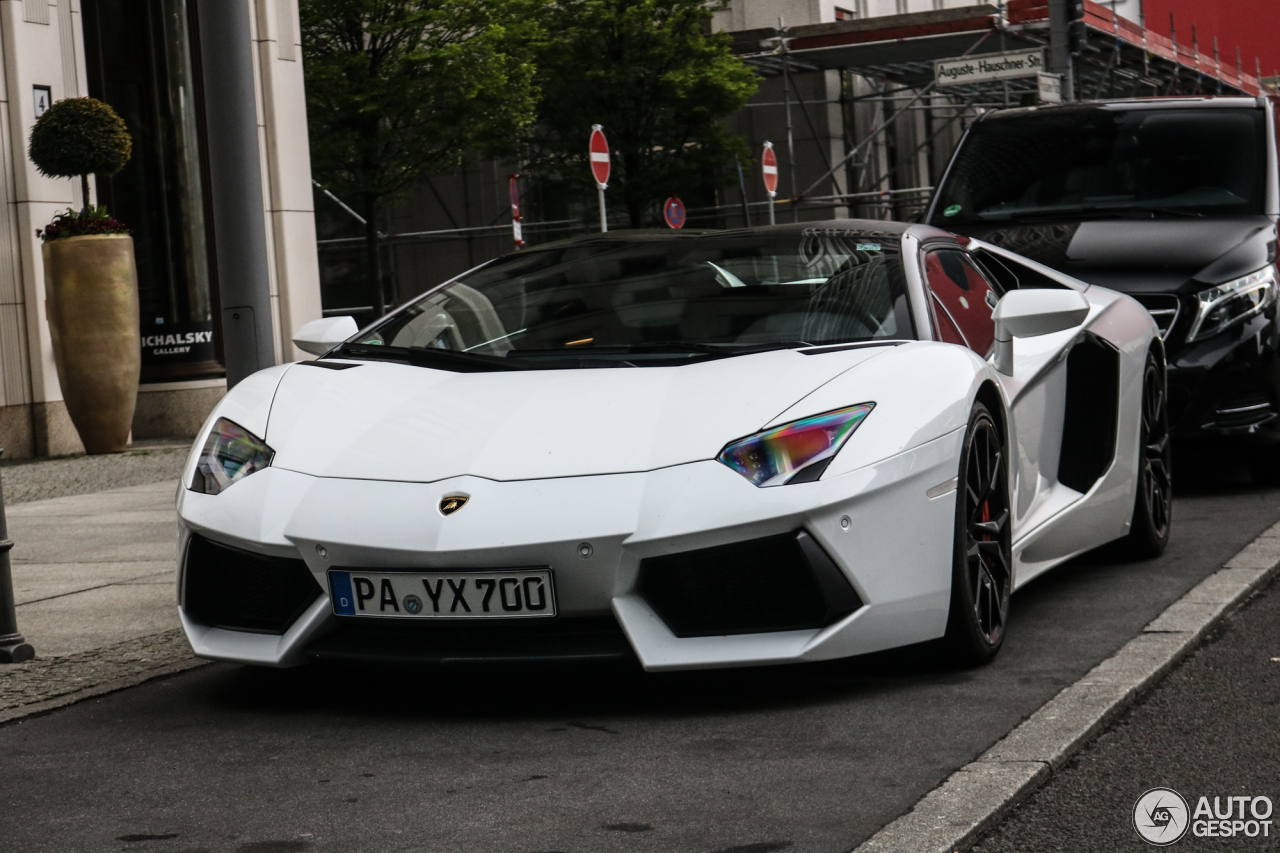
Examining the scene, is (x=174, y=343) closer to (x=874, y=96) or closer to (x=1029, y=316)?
(x=1029, y=316)

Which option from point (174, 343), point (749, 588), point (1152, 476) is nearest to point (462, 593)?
point (749, 588)

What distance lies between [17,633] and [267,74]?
12.5 m

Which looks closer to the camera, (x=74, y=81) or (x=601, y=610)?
(x=601, y=610)

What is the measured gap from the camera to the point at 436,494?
13.1 feet

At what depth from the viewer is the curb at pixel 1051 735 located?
3.06 metres

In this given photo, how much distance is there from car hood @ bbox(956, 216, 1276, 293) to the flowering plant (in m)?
7.84

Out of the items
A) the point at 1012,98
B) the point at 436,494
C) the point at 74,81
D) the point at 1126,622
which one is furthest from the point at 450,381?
the point at 1012,98

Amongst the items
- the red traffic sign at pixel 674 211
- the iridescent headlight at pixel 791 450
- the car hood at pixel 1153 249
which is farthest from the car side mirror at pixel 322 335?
the red traffic sign at pixel 674 211

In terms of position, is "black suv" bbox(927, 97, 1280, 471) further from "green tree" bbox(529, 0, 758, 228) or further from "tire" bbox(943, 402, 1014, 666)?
"green tree" bbox(529, 0, 758, 228)

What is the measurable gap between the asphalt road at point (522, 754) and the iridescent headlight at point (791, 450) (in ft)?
1.79

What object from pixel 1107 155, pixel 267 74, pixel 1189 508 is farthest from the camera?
pixel 267 74

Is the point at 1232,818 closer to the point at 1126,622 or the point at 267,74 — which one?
the point at 1126,622

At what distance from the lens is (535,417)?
4.21m

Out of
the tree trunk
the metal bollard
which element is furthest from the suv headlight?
the tree trunk
